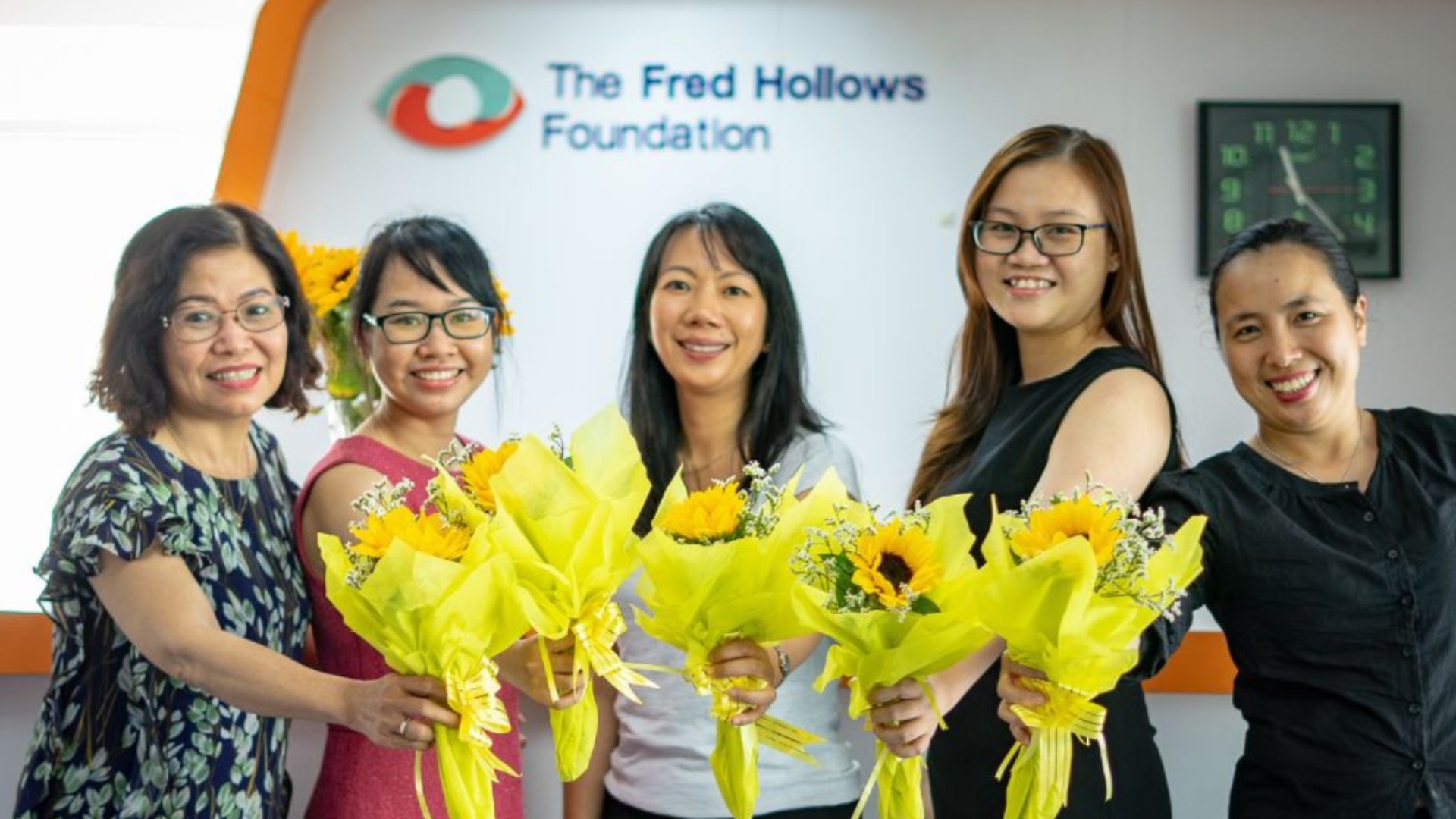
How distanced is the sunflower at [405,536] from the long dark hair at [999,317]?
923mm

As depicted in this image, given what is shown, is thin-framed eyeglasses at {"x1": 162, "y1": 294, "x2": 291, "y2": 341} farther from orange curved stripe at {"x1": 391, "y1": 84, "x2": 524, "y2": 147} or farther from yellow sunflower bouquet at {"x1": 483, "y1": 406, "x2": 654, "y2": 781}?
orange curved stripe at {"x1": 391, "y1": 84, "x2": 524, "y2": 147}

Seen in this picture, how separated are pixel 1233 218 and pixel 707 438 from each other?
2.61 meters

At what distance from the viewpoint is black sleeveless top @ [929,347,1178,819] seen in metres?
1.94

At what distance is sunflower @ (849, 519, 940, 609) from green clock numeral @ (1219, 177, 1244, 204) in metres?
3.19

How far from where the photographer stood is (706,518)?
153 cm

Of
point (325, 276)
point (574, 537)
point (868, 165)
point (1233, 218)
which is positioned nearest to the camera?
point (574, 537)

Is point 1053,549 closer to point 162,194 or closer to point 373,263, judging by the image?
point 373,263

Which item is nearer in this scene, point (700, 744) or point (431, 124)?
point (700, 744)

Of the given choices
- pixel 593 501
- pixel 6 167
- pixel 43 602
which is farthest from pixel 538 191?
pixel 593 501

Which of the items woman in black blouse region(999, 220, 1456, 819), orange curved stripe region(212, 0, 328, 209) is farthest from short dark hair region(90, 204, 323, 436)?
orange curved stripe region(212, 0, 328, 209)

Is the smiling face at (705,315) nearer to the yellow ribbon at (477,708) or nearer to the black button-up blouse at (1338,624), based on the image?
the black button-up blouse at (1338,624)

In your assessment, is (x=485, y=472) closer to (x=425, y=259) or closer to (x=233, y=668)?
(x=233, y=668)

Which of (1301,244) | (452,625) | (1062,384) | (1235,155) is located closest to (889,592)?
(452,625)

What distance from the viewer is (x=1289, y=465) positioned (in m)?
2.03
